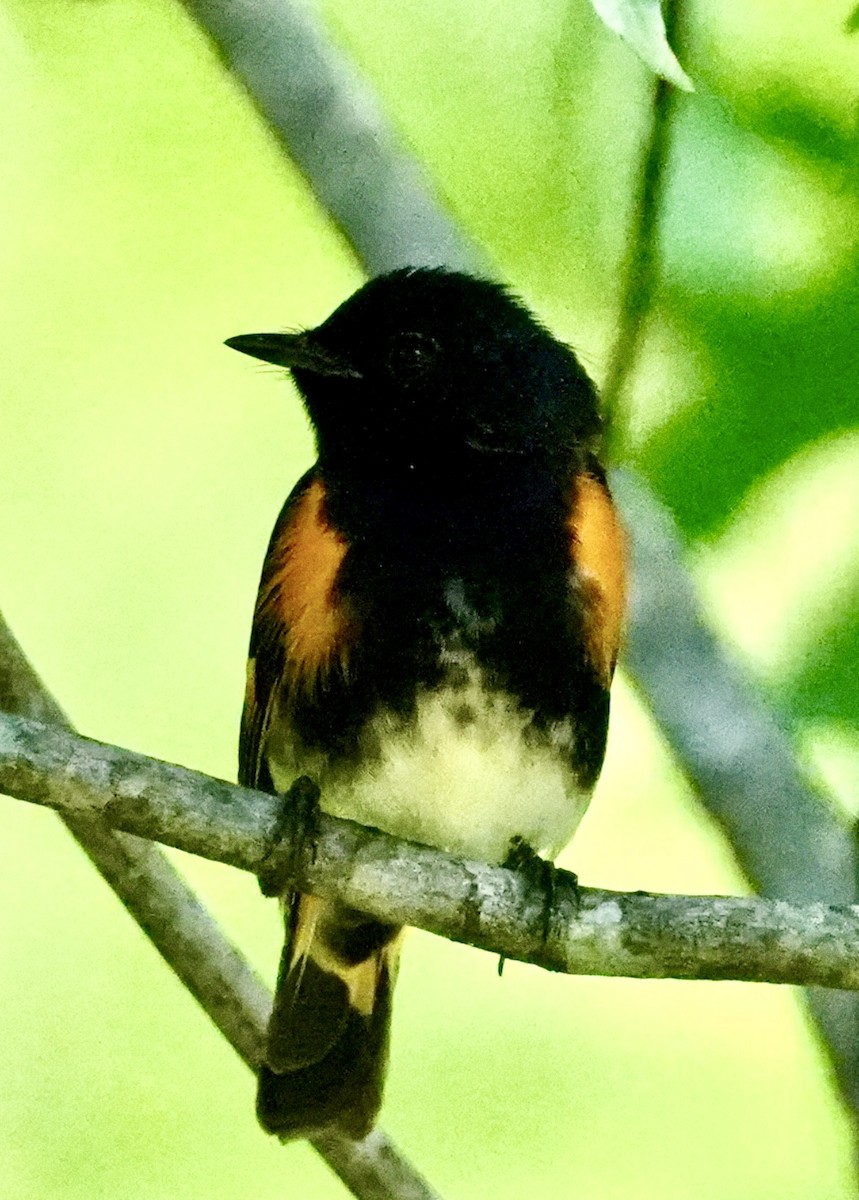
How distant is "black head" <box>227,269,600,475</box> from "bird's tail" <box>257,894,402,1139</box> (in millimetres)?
877

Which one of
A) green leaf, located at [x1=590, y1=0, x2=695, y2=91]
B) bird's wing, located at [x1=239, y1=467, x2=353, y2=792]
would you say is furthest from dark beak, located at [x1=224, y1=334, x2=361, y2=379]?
green leaf, located at [x1=590, y1=0, x2=695, y2=91]

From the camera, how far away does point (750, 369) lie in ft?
8.78

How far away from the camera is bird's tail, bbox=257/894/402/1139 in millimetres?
3414

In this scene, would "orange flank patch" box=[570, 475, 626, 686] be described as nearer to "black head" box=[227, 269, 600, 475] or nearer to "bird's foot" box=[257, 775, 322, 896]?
"black head" box=[227, 269, 600, 475]

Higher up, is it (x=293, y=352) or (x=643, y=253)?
(x=643, y=253)

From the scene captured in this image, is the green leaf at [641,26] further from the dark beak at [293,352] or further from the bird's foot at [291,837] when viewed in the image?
the dark beak at [293,352]

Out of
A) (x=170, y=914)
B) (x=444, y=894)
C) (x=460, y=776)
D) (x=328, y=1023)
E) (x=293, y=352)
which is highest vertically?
(x=293, y=352)

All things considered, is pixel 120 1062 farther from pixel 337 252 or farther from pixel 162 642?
pixel 337 252

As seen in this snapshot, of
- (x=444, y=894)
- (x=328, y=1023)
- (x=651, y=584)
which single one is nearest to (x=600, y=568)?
(x=651, y=584)

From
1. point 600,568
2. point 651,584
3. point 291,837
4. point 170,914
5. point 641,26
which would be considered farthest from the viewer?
point 651,584

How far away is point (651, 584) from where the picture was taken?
11.1 ft

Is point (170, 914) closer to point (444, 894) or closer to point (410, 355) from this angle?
point (444, 894)

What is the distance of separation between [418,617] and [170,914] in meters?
0.65

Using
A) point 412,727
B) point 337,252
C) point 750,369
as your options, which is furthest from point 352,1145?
point 337,252
